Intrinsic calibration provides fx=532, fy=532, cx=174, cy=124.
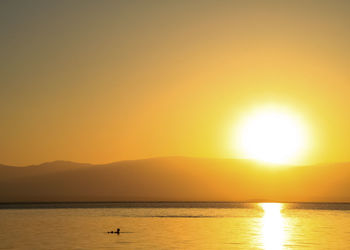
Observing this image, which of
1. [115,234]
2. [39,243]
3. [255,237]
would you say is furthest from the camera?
[115,234]

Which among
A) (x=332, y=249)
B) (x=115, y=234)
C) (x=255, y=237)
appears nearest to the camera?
(x=332, y=249)

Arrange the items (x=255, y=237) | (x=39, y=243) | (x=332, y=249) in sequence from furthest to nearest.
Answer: (x=255, y=237) → (x=39, y=243) → (x=332, y=249)

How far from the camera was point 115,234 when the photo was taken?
68.5 m

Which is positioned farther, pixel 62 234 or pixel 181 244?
pixel 62 234

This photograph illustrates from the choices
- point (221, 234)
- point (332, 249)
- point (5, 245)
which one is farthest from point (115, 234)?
point (332, 249)

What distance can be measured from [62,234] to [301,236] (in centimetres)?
2942

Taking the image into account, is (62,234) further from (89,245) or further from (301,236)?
(301,236)

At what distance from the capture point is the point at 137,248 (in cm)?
5141

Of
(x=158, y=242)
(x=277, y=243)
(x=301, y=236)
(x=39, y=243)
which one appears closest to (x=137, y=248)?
(x=158, y=242)

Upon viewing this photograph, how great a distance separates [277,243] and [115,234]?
22401 millimetres

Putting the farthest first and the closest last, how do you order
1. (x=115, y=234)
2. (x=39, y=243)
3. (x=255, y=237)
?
(x=115, y=234) < (x=255, y=237) < (x=39, y=243)

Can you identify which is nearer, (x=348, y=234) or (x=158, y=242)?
(x=158, y=242)

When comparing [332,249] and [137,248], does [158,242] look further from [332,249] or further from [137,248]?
[332,249]

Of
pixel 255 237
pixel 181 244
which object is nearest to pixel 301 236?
pixel 255 237
